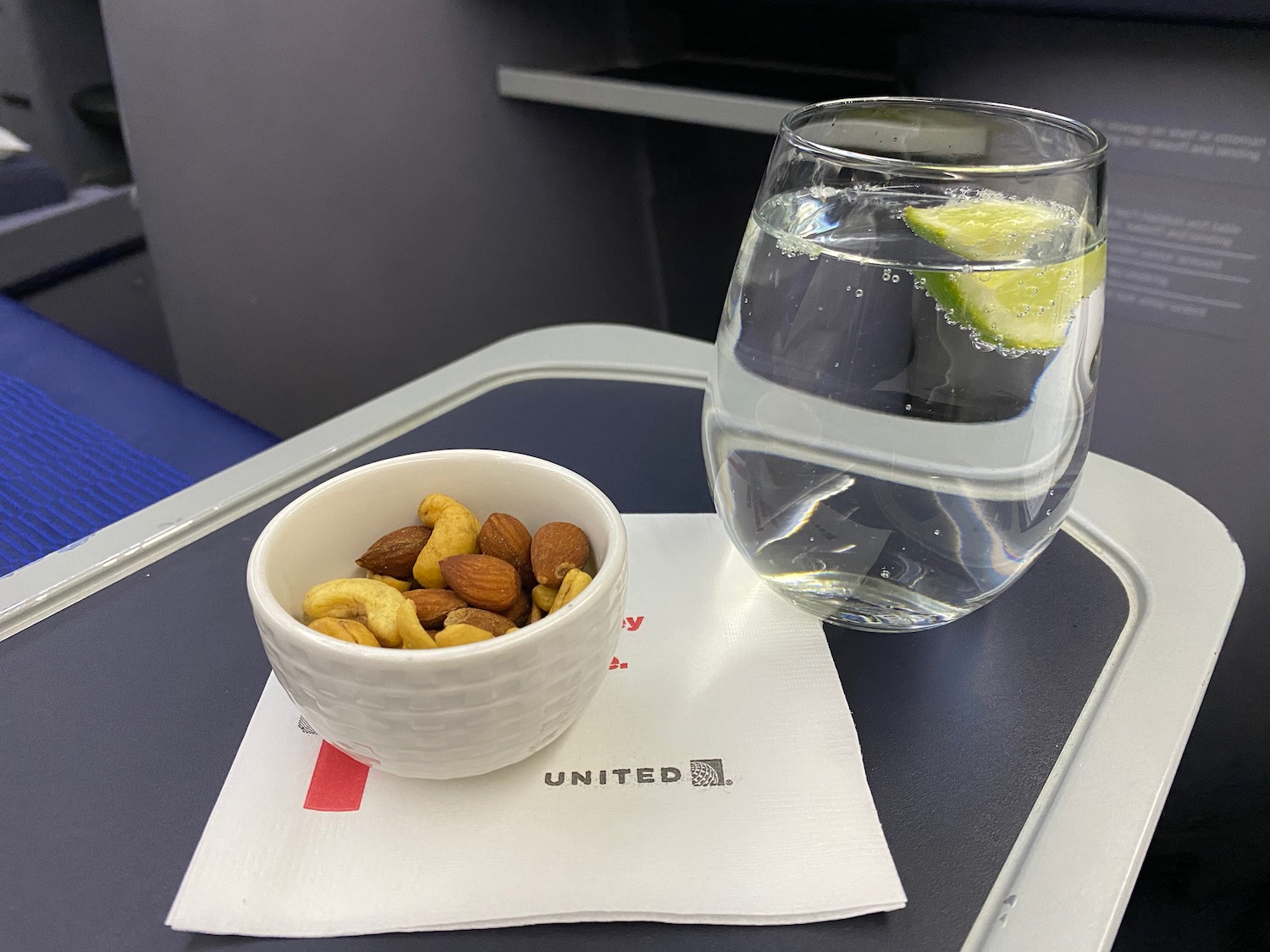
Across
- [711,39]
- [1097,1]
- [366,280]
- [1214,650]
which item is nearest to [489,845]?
[1214,650]

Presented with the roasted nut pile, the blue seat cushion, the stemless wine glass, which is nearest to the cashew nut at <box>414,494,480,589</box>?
the roasted nut pile

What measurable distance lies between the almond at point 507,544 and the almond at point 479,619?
32 millimetres

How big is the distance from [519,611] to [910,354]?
0.17 meters

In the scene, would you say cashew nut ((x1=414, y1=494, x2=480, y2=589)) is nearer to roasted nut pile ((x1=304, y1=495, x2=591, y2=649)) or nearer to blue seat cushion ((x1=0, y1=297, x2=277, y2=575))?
roasted nut pile ((x1=304, y1=495, x2=591, y2=649))

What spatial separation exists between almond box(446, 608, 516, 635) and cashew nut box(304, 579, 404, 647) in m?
0.02

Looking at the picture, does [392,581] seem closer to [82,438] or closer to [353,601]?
[353,601]

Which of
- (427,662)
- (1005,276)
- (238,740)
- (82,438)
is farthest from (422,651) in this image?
(82,438)

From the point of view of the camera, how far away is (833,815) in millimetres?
308

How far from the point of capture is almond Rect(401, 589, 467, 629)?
1.04 ft

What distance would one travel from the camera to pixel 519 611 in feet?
1.11

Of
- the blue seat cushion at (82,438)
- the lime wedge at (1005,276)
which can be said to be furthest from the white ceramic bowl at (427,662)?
the blue seat cushion at (82,438)

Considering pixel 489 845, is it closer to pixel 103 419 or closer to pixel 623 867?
pixel 623 867

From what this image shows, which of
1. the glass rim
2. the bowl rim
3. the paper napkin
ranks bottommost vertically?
the paper napkin

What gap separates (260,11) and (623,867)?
0.95 m
